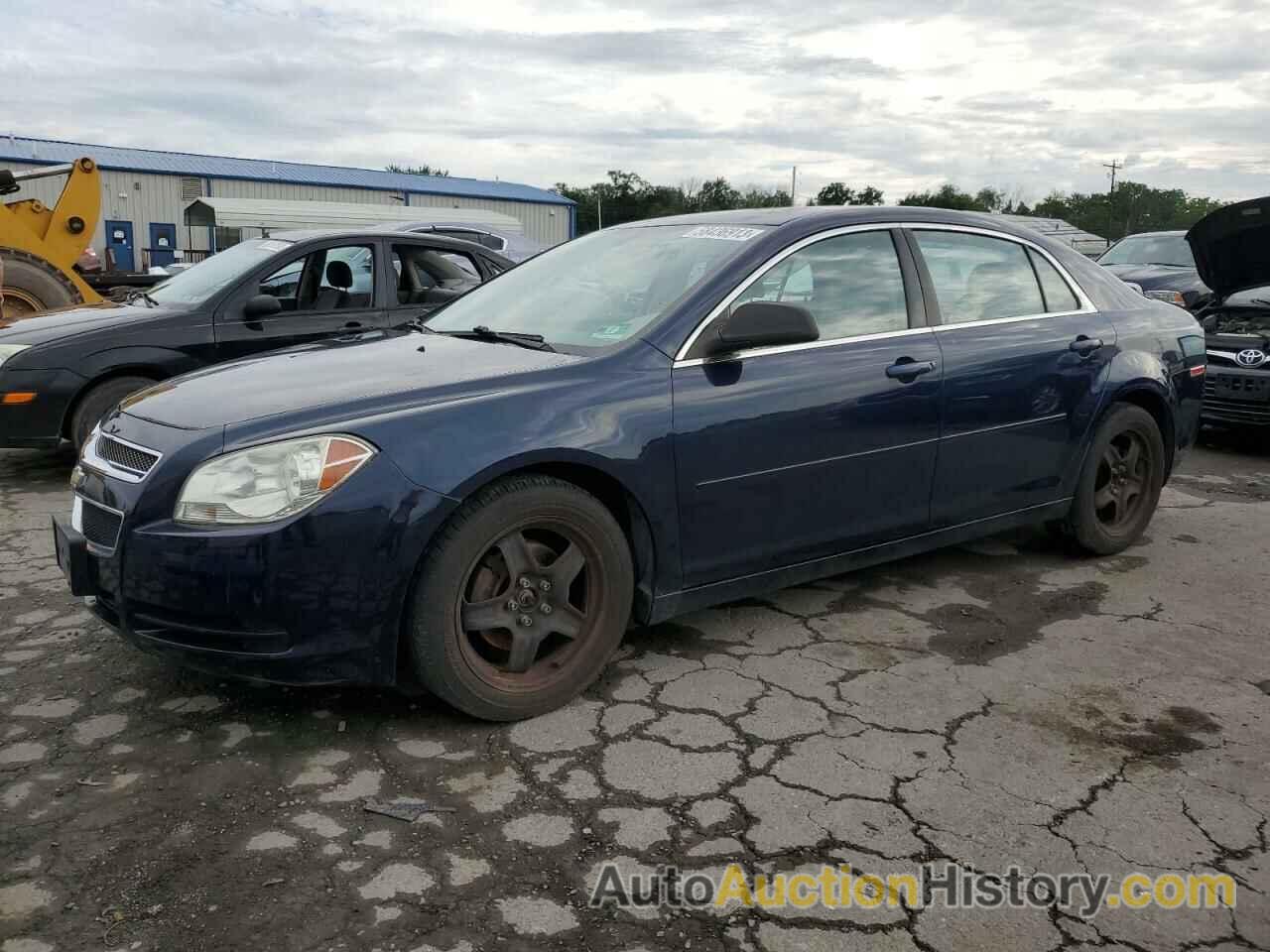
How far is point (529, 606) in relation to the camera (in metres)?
3.21

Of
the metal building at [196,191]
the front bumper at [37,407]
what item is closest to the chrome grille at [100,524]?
the front bumper at [37,407]

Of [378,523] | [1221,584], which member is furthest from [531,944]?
[1221,584]

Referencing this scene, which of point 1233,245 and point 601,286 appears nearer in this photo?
point 601,286

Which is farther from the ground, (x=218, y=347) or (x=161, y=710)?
(x=218, y=347)

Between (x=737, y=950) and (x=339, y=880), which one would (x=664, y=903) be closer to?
(x=737, y=950)

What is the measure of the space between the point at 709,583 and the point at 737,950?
1.51m

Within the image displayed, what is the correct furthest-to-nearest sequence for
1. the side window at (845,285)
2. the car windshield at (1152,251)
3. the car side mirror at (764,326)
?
1. the car windshield at (1152,251)
2. the side window at (845,285)
3. the car side mirror at (764,326)

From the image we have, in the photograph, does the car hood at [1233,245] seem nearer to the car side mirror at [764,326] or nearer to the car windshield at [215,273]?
the car side mirror at [764,326]

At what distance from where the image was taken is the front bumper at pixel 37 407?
19.4 ft

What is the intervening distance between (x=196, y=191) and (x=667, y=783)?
4075 centimetres

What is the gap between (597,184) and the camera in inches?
2443

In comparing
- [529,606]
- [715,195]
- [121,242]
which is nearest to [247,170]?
[121,242]

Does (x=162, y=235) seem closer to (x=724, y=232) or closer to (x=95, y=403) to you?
(x=95, y=403)

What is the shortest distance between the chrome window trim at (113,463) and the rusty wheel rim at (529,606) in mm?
964
